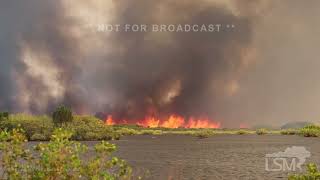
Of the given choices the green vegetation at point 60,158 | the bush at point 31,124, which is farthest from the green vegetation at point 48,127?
the green vegetation at point 60,158

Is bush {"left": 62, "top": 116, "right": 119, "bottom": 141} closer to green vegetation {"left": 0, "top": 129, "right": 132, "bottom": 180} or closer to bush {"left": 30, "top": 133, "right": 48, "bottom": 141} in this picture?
bush {"left": 30, "top": 133, "right": 48, "bottom": 141}

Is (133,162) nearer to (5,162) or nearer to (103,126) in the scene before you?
(5,162)

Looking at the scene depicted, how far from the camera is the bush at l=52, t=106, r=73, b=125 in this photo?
67.3 m

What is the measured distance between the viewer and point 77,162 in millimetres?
12195

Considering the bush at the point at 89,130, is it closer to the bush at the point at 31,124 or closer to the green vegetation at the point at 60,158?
the bush at the point at 31,124

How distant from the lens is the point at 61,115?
67.4 m

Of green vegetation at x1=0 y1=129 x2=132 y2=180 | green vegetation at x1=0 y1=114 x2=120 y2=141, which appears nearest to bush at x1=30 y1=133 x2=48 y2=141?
green vegetation at x1=0 y1=114 x2=120 y2=141

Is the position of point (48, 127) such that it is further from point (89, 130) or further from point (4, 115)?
point (4, 115)

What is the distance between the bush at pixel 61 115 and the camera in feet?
221

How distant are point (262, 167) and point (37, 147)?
21035 mm

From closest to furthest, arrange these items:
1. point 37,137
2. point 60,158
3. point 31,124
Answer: point 60,158 < point 37,137 < point 31,124

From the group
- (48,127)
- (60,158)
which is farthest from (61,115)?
(60,158)

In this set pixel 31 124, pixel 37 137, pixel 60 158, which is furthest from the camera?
pixel 31 124

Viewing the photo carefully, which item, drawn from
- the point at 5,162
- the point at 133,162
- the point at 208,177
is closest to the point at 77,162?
the point at 5,162
